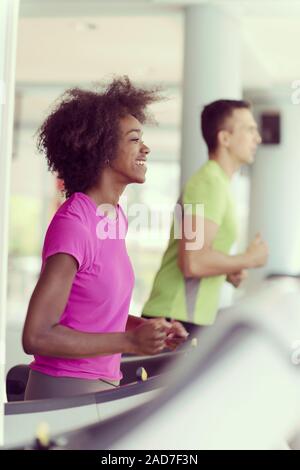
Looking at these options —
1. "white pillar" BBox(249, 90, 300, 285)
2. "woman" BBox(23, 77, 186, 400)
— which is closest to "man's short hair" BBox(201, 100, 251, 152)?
"woman" BBox(23, 77, 186, 400)

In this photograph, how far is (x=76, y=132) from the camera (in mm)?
1119

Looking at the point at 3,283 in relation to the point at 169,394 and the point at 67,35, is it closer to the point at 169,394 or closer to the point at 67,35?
the point at 169,394

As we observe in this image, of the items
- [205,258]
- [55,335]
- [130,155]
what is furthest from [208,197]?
[55,335]

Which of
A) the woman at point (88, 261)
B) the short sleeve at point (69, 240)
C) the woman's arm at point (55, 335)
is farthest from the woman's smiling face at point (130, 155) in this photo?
the woman's arm at point (55, 335)

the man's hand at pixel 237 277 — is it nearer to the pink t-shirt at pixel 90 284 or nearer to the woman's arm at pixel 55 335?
the pink t-shirt at pixel 90 284

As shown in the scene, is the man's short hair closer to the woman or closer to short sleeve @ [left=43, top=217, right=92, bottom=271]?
the woman

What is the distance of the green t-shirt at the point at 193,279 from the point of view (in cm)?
160

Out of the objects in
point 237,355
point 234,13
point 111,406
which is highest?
point 234,13

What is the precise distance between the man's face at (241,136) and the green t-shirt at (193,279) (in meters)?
0.11

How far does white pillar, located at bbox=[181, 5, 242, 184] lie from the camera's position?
3.62 metres

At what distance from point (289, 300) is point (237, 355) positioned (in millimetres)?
61

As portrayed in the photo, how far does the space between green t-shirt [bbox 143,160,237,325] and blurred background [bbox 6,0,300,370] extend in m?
0.08

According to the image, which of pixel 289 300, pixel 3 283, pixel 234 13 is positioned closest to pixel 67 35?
pixel 234 13

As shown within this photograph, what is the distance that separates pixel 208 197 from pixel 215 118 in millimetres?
288
